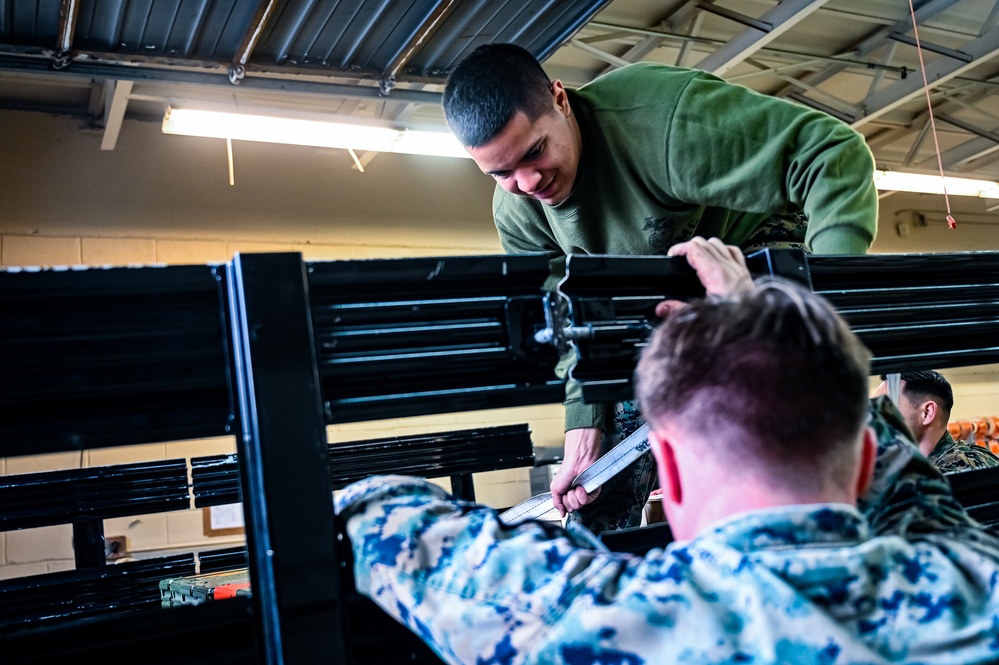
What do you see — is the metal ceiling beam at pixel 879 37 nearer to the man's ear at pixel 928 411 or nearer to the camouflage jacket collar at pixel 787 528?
the man's ear at pixel 928 411

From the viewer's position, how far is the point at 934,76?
308 inches

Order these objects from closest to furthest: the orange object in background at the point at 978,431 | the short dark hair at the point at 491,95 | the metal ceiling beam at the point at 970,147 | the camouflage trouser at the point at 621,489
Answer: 1. the short dark hair at the point at 491,95
2. the camouflage trouser at the point at 621,489
3. the orange object in background at the point at 978,431
4. the metal ceiling beam at the point at 970,147

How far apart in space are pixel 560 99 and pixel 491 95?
0.20m

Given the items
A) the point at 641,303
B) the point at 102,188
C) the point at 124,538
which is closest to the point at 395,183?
the point at 102,188

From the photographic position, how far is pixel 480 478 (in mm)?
8414

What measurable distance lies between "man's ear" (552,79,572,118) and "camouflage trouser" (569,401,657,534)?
83 centimetres

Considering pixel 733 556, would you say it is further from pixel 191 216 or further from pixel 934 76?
pixel 934 76

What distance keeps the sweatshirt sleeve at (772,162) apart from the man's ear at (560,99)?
274 mm

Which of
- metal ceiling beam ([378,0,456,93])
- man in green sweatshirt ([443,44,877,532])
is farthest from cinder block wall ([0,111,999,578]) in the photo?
man in green sweatshirt ([443,44,877,532])

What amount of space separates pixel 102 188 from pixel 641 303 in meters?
6.79

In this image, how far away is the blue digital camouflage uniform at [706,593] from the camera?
33.1 inches

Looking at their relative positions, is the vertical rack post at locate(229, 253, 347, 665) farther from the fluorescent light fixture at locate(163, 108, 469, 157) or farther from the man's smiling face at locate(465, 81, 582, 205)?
the fluorescent light fixture at locate(163, 108, 469, 157)

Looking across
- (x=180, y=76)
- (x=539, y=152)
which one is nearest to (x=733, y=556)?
(x=539, y=152)

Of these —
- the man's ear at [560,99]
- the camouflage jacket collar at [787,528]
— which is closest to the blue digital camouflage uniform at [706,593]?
the camouflage jacket collar at [787,528]
